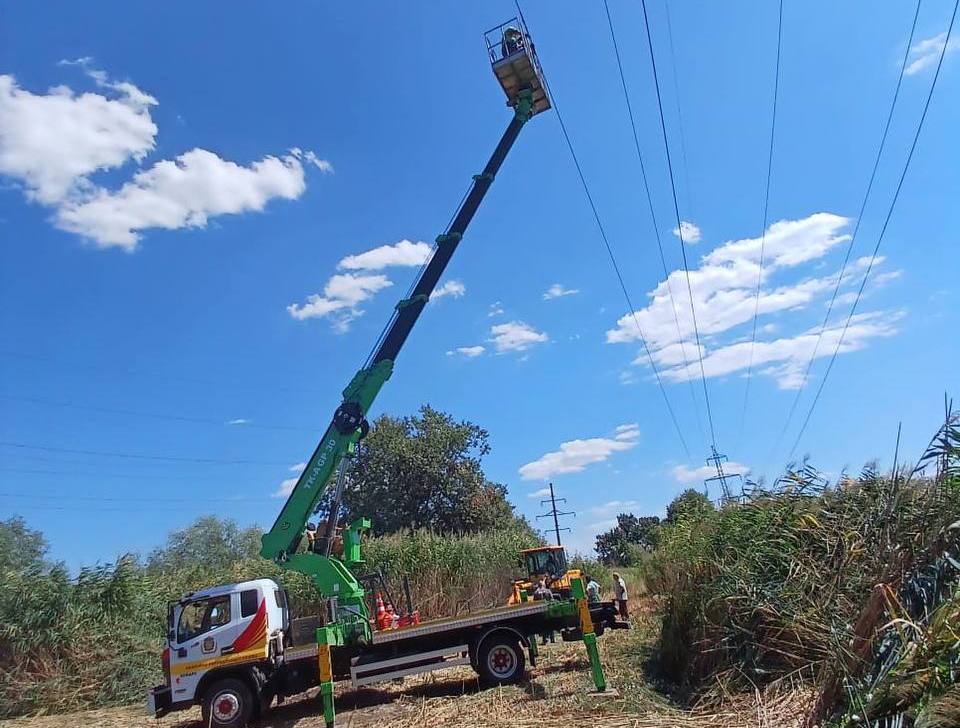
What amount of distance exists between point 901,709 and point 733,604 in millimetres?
5819

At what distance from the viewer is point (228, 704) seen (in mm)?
11008

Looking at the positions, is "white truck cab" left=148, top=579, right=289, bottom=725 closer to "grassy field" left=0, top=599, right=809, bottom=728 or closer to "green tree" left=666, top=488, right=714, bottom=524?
"grassy field" left=0, top=599, right=809, bottom=728

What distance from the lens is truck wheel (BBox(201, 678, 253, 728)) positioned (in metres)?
10.9

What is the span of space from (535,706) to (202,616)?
616 centimetres

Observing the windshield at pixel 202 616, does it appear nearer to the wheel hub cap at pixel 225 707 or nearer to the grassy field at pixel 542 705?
the wheel hub cap at pixel 225 707

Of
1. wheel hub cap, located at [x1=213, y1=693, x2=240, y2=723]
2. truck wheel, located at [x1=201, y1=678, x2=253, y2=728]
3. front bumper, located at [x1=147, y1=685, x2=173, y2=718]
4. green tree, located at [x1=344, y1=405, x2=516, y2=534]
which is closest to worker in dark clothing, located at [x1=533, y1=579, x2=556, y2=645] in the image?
truck wheel, located at [x1=201, y1=678, x2=253, y2=728]

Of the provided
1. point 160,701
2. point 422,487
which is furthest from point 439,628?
point 422,487

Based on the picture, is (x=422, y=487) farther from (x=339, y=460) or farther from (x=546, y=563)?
(x=339, y=460)

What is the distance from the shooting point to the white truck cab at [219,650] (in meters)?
11.0

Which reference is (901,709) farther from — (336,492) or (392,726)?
(336,492)

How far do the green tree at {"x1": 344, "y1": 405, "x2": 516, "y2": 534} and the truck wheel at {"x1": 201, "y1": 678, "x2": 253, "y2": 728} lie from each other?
32.8 metres

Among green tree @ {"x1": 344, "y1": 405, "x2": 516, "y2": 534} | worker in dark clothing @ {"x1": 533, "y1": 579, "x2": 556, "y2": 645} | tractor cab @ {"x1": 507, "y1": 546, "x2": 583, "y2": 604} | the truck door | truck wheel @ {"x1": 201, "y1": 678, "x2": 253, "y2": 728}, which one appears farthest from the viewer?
green tree @ {"x1": 344, "y1": 405, "x2": 516, "y2": 534}

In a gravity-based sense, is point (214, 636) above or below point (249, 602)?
below

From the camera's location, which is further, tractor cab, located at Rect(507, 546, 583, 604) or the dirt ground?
tractor cab, located at Rect(507, 546, 583, 604)
